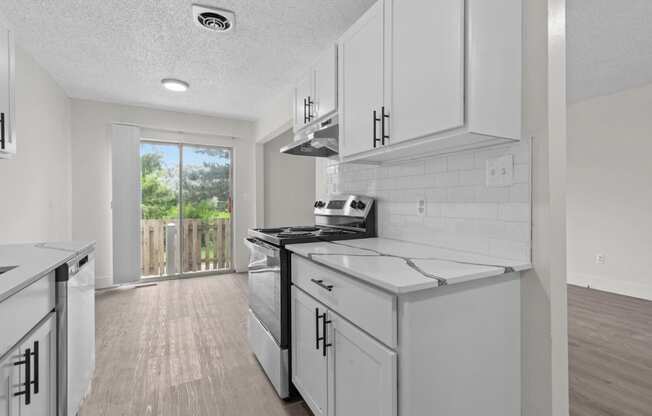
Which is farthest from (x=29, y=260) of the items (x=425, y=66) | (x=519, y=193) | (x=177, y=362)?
(x=519, y=193)

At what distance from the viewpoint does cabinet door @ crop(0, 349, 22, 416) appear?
930 millimetres

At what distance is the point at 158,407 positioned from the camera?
1.76m

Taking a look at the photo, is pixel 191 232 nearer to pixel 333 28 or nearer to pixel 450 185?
pixel 333 28

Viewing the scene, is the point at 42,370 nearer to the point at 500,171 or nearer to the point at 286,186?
the point at 500,171

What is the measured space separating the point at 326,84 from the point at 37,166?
295cm

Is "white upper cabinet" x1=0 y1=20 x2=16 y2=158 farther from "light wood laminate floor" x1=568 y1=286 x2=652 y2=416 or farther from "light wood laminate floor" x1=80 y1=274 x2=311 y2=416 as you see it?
"light wood laminate floor" x1=568 y1=286 x2=652 y2=416

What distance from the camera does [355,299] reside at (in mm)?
1198

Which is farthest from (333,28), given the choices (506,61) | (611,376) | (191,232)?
(191,232)

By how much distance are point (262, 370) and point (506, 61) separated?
2.24m

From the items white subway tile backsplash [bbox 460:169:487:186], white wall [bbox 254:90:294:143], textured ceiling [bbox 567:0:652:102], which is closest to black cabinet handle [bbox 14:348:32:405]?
white subway tile backsplash [bbox 460:169:487:186]

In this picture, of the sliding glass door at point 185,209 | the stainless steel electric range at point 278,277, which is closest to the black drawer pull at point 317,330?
the stainless steel electric range at point 278,277

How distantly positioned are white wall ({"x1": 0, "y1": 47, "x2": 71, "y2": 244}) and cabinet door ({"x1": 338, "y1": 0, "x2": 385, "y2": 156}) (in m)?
2.67

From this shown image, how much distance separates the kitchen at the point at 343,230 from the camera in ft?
3.66

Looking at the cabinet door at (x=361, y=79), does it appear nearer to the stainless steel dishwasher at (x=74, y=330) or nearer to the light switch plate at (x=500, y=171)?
the light switch plate at (x=500, y=171)
